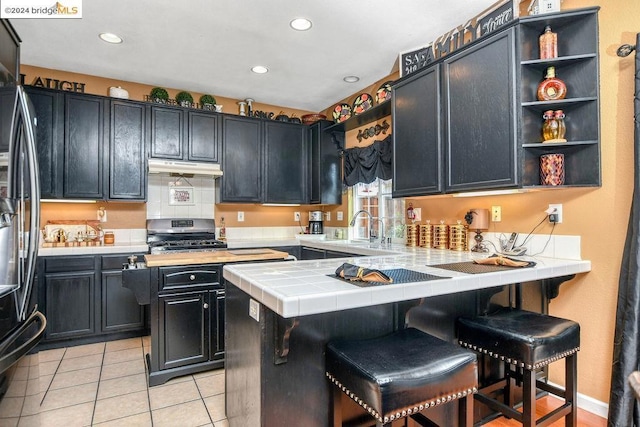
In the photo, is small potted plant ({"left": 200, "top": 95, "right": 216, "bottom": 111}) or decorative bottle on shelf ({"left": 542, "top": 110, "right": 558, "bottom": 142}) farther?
small potted plant ({"left": 200, "top": 95, "right": 216, "bottom": 111})

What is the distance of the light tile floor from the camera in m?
2.05

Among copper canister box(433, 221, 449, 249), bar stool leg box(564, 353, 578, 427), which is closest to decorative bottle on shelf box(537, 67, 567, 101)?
copper canister box(433, 221, 449, 249)

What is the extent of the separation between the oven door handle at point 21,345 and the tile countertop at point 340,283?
0.77 meters

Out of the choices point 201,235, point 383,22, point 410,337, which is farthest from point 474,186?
point 201,235

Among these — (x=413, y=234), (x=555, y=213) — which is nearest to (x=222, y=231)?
(x=413, y=234)

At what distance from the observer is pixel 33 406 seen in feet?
4.49

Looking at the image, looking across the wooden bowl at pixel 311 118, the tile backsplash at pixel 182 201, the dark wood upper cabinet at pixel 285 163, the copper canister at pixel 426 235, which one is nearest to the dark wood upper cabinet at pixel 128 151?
the tile backsplash at pixel 182 201

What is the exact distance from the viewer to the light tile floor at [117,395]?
80.7 inches

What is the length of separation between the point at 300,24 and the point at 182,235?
2.69 m

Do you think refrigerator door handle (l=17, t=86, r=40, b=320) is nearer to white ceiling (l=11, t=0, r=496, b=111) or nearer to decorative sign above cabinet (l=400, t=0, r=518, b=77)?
white ceiling (l=11, t=0, r=496, b=111)

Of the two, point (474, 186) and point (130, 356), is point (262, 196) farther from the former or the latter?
point (474, 186)

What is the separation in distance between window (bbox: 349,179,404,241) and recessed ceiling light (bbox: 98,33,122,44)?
2872mm

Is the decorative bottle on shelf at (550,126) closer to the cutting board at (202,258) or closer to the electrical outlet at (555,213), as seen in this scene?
the electrical outlet at (555,213)

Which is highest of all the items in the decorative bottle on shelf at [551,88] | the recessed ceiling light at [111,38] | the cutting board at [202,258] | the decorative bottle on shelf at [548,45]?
the recessed ceiling light at [111,38]
